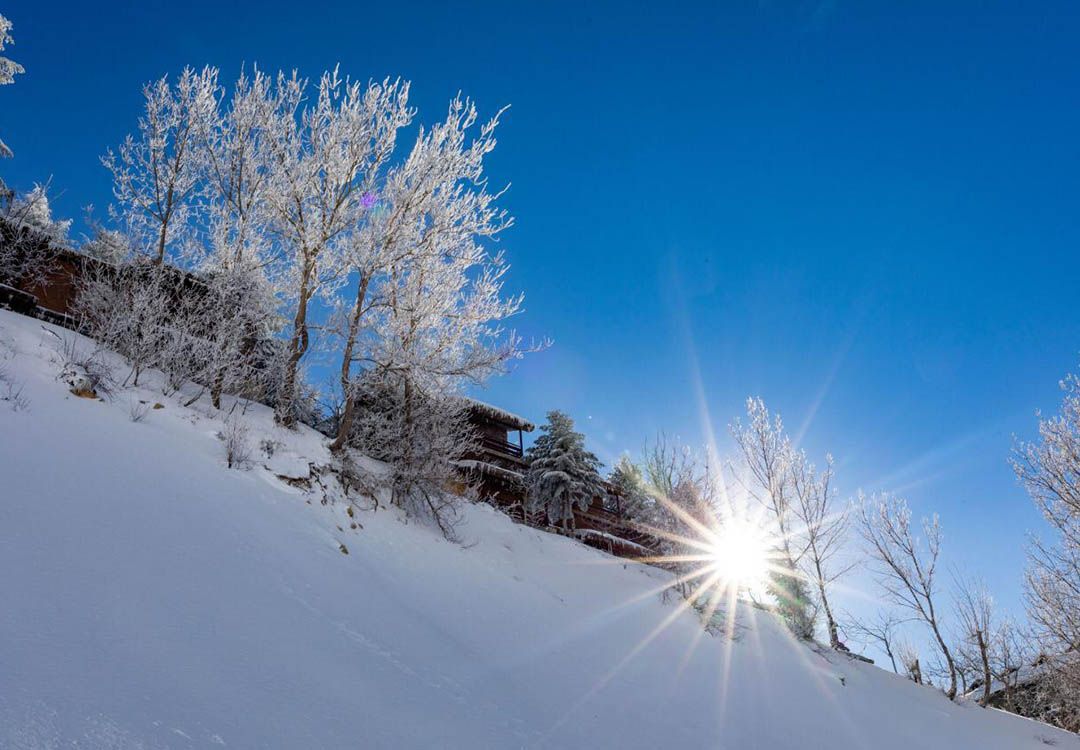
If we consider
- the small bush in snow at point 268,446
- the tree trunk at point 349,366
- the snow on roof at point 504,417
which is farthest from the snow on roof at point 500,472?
the small bush in snow at point 268,446

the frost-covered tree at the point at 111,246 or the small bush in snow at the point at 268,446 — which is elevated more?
the frost-covered tree at the point at 111,246

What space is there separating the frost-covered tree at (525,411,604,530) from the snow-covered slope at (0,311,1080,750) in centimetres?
1543

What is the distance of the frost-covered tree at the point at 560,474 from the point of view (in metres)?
26.8

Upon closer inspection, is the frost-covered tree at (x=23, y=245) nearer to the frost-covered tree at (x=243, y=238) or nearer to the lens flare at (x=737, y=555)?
the frost-covered tree at (x=243, y=238)

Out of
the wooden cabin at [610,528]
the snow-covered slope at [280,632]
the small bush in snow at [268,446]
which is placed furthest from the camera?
the wooden cabin at [610,528]

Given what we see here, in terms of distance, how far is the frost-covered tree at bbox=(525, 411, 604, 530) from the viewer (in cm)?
2675

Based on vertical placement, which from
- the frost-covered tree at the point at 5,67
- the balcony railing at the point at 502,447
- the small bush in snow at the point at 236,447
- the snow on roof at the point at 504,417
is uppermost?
the frost-covered tree at the point at 5,67

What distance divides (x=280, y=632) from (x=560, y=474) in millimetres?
23662

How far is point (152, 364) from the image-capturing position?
35.6 ft

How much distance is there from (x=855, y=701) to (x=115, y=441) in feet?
45.4

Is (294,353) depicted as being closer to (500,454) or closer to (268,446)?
(268,446)

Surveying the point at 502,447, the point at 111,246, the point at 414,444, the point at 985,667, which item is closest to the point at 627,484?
the point at 502,447

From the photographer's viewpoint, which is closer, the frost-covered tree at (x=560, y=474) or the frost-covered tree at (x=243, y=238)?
the frost-covered tree at (x=243, y=238)

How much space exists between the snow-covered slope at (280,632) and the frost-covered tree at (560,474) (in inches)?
607
